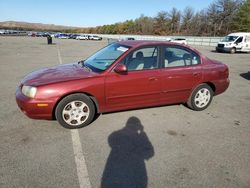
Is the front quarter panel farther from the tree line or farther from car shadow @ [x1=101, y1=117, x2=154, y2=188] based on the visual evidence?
the tree line

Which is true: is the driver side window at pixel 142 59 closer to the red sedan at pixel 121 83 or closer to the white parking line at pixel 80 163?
the red sedan at pixel 121 83

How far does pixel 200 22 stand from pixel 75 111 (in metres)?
81.5

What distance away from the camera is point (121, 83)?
4.09m

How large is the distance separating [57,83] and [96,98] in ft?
2.45

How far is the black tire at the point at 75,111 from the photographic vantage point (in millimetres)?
3834

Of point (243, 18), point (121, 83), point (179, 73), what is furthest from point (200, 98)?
point (243, 18)

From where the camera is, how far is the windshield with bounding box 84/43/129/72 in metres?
4.25

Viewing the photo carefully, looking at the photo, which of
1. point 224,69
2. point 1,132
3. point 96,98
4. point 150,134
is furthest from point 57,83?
point 224,69

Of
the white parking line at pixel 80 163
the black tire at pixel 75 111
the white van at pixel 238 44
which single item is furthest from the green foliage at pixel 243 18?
the white parking line at pixel 80 163

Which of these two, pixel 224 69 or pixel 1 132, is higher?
pixel 224 69

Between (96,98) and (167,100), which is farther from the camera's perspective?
(167,100)

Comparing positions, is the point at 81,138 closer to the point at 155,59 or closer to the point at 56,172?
the point at 56,172

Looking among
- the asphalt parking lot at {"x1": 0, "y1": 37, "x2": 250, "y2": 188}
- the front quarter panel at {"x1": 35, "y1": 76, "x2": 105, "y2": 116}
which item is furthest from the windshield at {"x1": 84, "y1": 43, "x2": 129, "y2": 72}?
the asphalt parking lot at {"x1": 0, "y1": 37, "x2": 250, "y2": 188}

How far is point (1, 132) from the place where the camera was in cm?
381
